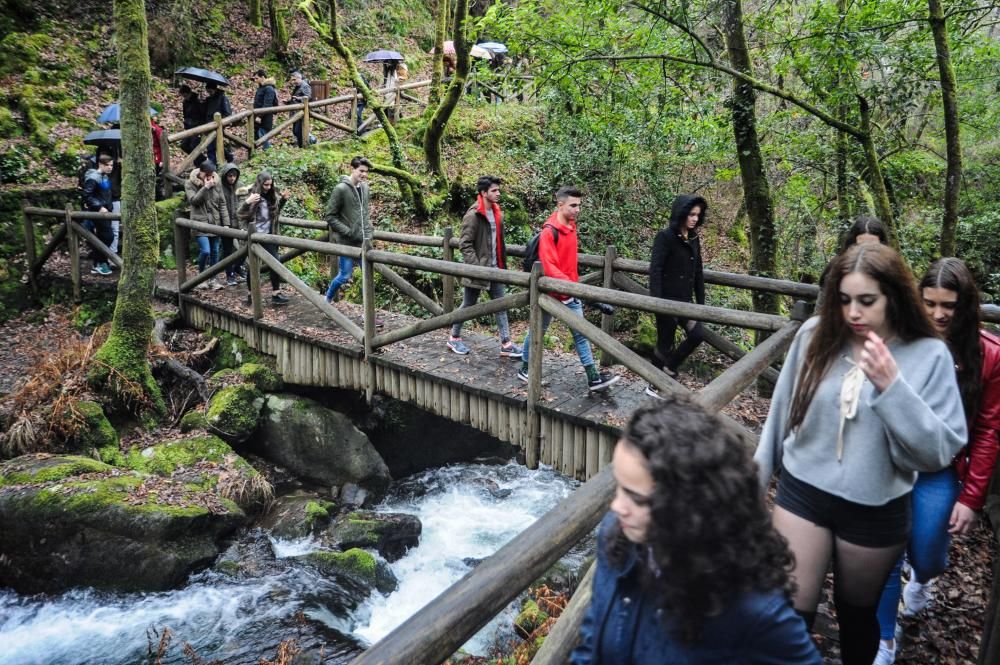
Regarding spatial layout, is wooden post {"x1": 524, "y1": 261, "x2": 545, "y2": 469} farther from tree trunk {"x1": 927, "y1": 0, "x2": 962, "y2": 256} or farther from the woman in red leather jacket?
tree trunk {"x1": 927, "y1": 0, "x2": 962, "y2": 256}

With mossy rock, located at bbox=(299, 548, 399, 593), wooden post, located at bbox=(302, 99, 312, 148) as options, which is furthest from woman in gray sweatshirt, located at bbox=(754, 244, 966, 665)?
wooden post, located at bbox=(302, 99, 312, 148)

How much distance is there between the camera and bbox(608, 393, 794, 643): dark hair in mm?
1272

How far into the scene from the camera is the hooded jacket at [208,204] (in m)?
9.34

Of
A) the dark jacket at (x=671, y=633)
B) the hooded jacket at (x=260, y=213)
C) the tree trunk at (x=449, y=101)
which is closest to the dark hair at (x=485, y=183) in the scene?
the hooded jacket at (x=260, y=213)

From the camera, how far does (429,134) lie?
13.3 meters

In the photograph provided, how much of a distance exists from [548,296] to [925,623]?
→ 3.17m

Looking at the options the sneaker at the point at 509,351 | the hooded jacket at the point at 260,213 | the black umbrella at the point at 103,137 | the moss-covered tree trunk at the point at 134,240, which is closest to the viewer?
the sneaker at the point at 509,351

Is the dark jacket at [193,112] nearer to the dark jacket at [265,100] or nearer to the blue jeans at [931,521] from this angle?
the dark jacket at [265,100]

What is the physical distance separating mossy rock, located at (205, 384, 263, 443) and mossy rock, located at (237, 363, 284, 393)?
161mm

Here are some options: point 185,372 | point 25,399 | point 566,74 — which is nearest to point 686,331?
point 566,74

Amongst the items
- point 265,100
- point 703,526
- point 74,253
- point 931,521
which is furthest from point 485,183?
point 265,100

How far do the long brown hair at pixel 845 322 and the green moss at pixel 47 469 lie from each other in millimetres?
6508

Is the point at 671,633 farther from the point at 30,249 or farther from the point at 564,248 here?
the point at 30,249

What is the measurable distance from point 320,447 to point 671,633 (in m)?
6.86
